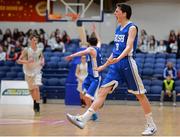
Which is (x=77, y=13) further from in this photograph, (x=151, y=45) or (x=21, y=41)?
(x=21, y=41)

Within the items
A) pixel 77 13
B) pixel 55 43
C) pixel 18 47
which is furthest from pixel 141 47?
pixel 18 47

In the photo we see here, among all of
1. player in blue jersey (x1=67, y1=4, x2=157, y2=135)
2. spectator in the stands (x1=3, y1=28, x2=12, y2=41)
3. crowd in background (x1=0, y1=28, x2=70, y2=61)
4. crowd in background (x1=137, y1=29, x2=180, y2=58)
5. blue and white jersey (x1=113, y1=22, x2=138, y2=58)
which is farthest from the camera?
spectator in the stands (x1=3, y1=28, x2=12, y2=41)

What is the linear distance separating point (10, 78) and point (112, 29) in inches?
262

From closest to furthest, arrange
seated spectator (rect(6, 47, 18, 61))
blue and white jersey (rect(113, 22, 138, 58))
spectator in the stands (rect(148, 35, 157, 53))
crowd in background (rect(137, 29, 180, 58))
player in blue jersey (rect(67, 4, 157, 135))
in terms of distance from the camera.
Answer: player in blue jersey (rect(67, 4, 157, 135)) → blue and white jersey (rect(113, 22, 138, 58)) → seated spectator (rect(6, 47, 18, 61)) → crowd in background (rect(137, 29, 180, 58)) → spectator in the stands (rect(148, 35, 157, 53))

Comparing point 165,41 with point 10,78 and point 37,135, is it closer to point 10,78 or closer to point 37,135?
point 10,78

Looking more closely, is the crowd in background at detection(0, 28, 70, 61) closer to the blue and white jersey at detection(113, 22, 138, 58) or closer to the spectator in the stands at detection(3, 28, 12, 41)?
the spectator in the stands at detection(3, 28, 12, 41)

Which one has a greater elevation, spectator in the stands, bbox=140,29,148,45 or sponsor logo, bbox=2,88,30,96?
spectator in the stands, bbox=140,29,148,45

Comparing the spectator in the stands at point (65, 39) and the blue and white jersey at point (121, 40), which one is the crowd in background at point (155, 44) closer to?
the spectator in the stands at point (65, 39)

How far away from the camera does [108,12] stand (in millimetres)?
23031

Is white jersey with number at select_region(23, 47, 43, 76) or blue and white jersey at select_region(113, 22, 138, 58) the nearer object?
blue and white jersey at select_region(113, 22, 138, 58)

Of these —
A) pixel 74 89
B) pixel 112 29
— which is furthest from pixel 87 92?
pixel 112 29

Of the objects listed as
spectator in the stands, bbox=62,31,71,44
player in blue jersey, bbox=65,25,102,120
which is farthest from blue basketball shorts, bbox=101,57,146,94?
spectator in the stands, bbox=62,31,71,44

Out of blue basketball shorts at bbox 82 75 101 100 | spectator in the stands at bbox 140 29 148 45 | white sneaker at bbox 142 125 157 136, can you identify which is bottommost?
white sneaker at bbox 142 125 157 136

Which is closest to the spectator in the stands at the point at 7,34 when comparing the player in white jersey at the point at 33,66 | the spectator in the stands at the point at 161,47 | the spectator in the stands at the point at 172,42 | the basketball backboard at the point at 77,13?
the basketball backboard at the point at 77,13
